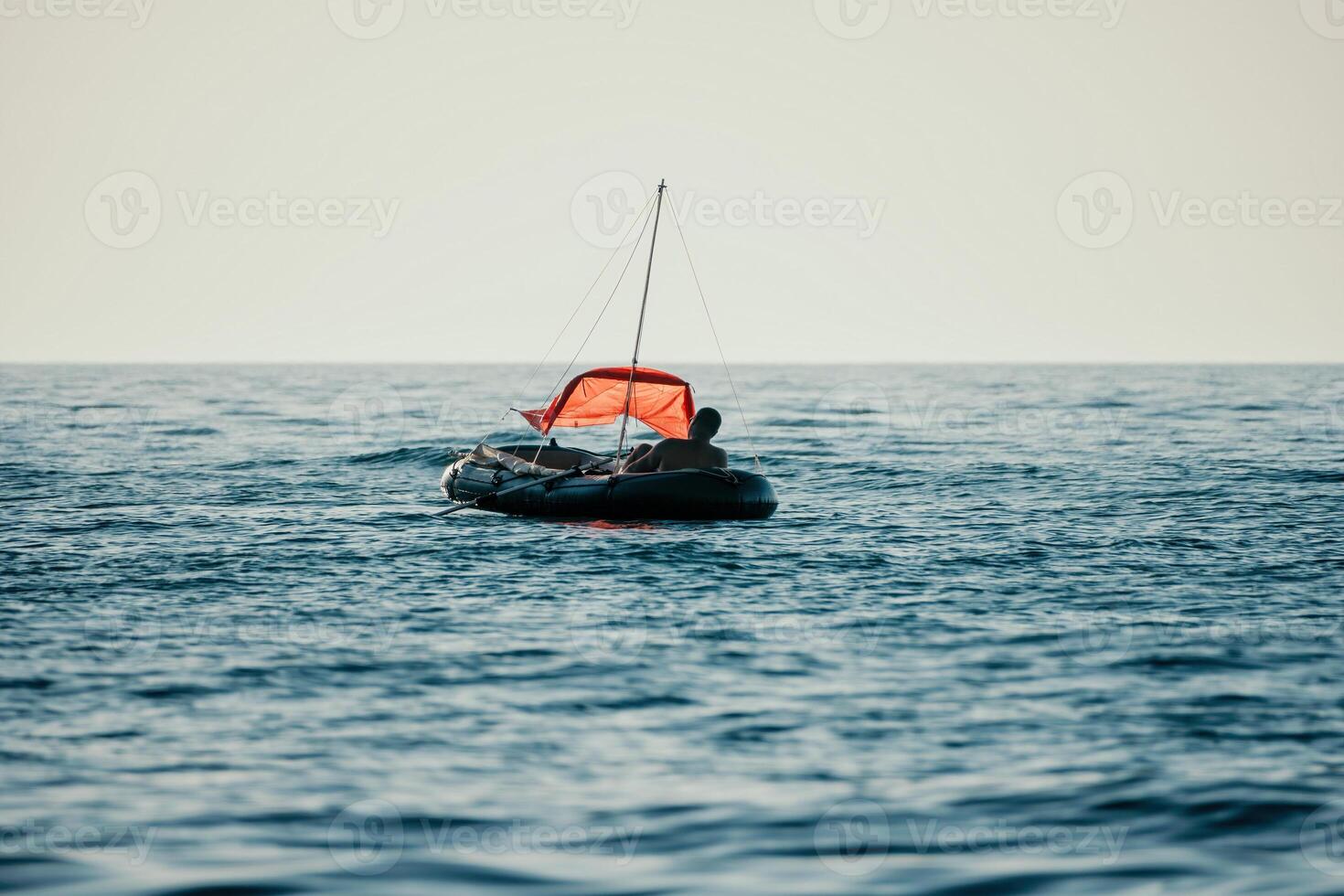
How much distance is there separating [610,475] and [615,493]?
98 cm

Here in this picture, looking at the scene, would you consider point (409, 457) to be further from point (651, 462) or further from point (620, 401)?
point (651, 462)

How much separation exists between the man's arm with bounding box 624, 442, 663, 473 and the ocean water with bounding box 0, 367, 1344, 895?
0.97 metres

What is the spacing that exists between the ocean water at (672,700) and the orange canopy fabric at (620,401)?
2255 millimetres

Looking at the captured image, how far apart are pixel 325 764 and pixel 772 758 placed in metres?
2.98

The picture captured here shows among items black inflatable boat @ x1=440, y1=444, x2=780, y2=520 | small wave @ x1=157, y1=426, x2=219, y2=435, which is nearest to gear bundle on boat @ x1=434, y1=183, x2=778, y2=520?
black inflatable boat @ x1=440, y1=444, x2=780, y2=520

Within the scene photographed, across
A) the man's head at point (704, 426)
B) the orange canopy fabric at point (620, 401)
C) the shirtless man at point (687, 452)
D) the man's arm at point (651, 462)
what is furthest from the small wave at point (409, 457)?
the man's head at point (704, 426)

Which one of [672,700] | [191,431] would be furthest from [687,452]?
[191,431]

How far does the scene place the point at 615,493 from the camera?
65.5 feet

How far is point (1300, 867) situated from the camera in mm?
6898

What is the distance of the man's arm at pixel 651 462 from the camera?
65.6 feet

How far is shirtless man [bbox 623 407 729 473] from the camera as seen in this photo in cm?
1997

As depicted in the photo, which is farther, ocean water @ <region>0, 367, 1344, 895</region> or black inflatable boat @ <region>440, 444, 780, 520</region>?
black inflatable boat @ <region>440, 444, 780, 520</region>

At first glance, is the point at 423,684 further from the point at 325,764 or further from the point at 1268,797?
the point at 1268,797

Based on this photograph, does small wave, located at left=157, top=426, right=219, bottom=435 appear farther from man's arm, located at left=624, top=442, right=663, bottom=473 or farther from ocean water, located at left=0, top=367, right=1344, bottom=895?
man's arm, located at left=624, top=442, right=663, bottom=473
